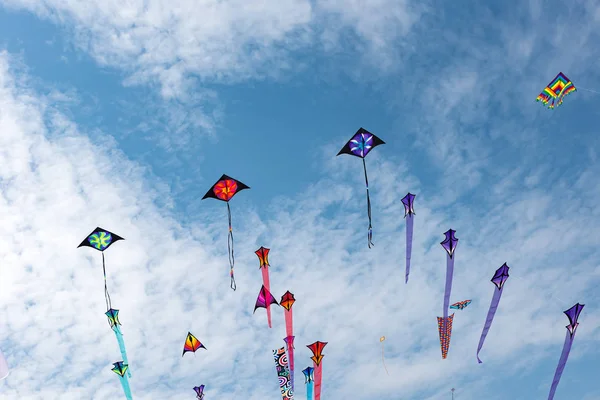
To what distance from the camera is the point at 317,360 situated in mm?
27578

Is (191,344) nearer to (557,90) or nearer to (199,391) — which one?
(199,391)

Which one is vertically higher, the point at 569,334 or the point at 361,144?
the point at 361,144

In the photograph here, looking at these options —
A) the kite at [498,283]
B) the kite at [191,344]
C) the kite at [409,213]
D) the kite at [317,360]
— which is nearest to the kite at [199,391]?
the kite at [191,344]

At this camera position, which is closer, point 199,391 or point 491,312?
point 491,312

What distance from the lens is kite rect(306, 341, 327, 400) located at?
2750 centimetres

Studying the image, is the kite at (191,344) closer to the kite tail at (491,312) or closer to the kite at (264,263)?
the kite at (264,263)

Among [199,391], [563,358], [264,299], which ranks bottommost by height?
[563,358]

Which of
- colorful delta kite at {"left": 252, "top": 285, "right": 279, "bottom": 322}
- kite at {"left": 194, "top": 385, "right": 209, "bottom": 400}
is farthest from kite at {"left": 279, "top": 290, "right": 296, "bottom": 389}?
kite at {"left": 194, "top": 385, "right": 209, "bottom": 400}

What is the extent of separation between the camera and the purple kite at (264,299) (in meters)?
25.5

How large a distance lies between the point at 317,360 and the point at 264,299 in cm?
524

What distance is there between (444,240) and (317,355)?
32.6 ft

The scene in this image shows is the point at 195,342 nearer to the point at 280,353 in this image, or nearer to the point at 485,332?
the point at 280,353

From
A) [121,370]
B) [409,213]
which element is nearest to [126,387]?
Answer: [121,370]

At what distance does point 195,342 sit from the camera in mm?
28781
